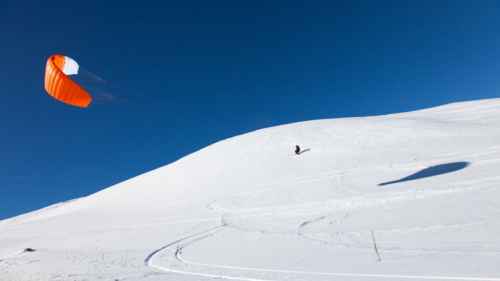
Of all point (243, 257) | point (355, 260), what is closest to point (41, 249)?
point (243, 257)

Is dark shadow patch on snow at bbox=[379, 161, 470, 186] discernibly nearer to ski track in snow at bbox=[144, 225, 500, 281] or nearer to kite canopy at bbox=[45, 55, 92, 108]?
ski track in snow at bbox=[144, 225, 500, 281]

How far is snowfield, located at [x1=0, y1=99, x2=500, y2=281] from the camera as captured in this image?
7.00 m

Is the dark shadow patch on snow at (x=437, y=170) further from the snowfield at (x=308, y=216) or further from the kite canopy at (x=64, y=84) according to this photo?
the kite canopy at (x=64, y=84)

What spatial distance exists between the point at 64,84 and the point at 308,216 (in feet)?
31.7

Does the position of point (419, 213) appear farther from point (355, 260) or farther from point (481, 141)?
point (481, 141)

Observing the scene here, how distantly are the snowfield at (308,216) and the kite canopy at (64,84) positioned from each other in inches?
204

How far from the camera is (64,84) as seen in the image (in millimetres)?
13297

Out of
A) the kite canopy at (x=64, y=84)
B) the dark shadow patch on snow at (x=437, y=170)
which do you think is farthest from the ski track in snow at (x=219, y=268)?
the dark shadow patch on snow at (x=437, y=170)

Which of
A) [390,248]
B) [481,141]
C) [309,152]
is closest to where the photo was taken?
[390,248]

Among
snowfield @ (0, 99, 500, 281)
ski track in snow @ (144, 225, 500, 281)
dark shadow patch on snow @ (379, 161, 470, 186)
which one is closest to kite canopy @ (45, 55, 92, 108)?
snowfield @ (0, 99, 500, 281)

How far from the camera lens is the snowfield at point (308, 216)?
23.0 feet

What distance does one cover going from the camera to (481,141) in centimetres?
1802

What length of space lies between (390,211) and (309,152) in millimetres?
12642

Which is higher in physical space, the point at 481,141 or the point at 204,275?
the point at 481,141
